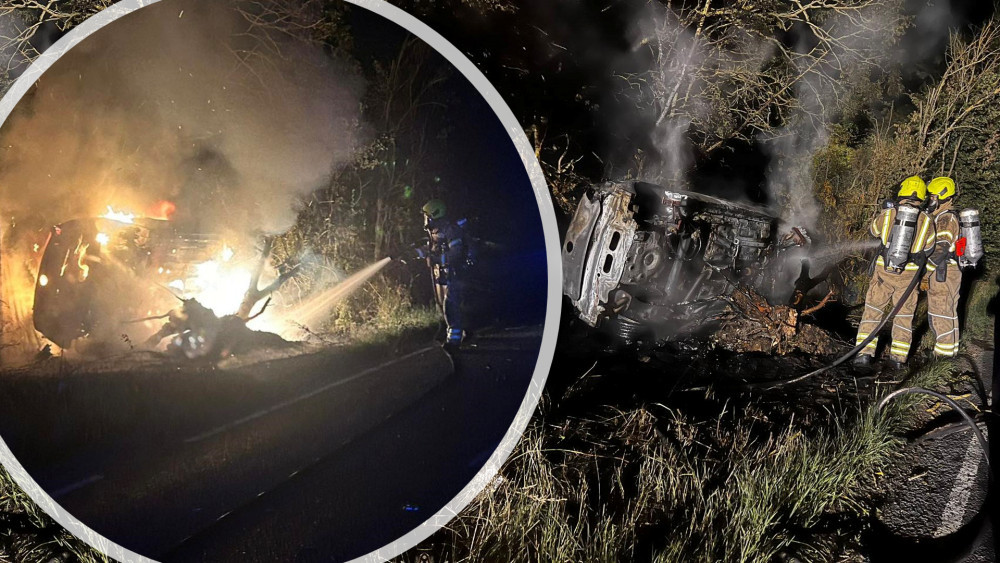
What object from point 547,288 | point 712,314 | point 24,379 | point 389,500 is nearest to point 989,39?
point 712,314

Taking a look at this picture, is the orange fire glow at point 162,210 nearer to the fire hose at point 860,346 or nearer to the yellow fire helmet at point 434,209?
the yellow fire helmet at point 434,209

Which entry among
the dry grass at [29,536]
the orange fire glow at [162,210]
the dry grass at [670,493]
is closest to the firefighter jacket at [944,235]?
the dry grass at [670,493]

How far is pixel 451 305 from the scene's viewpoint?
179cm

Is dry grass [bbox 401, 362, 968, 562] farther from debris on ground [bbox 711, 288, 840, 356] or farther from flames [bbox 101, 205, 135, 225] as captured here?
debris on ground [bbox 711, 288, 840, 356]

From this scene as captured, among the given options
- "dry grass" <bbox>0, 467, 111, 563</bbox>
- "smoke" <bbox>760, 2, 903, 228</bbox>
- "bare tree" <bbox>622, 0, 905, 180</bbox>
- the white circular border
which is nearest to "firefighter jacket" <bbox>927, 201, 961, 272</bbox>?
"smoke" <bbox>760, 2, 903, 228</bbox>

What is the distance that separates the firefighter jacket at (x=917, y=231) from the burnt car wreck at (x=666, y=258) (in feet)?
3.00

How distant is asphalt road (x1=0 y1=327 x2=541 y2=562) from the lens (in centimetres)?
131

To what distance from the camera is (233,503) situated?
1.58 meters

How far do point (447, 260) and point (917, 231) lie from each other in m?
6.23

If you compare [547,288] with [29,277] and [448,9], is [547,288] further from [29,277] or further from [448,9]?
[448,9]

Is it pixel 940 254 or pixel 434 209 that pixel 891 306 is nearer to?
pixel 940 254

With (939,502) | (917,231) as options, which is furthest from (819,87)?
(939,502)

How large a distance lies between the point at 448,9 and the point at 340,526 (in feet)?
8.60

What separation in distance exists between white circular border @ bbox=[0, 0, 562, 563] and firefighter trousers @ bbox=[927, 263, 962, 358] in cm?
639
